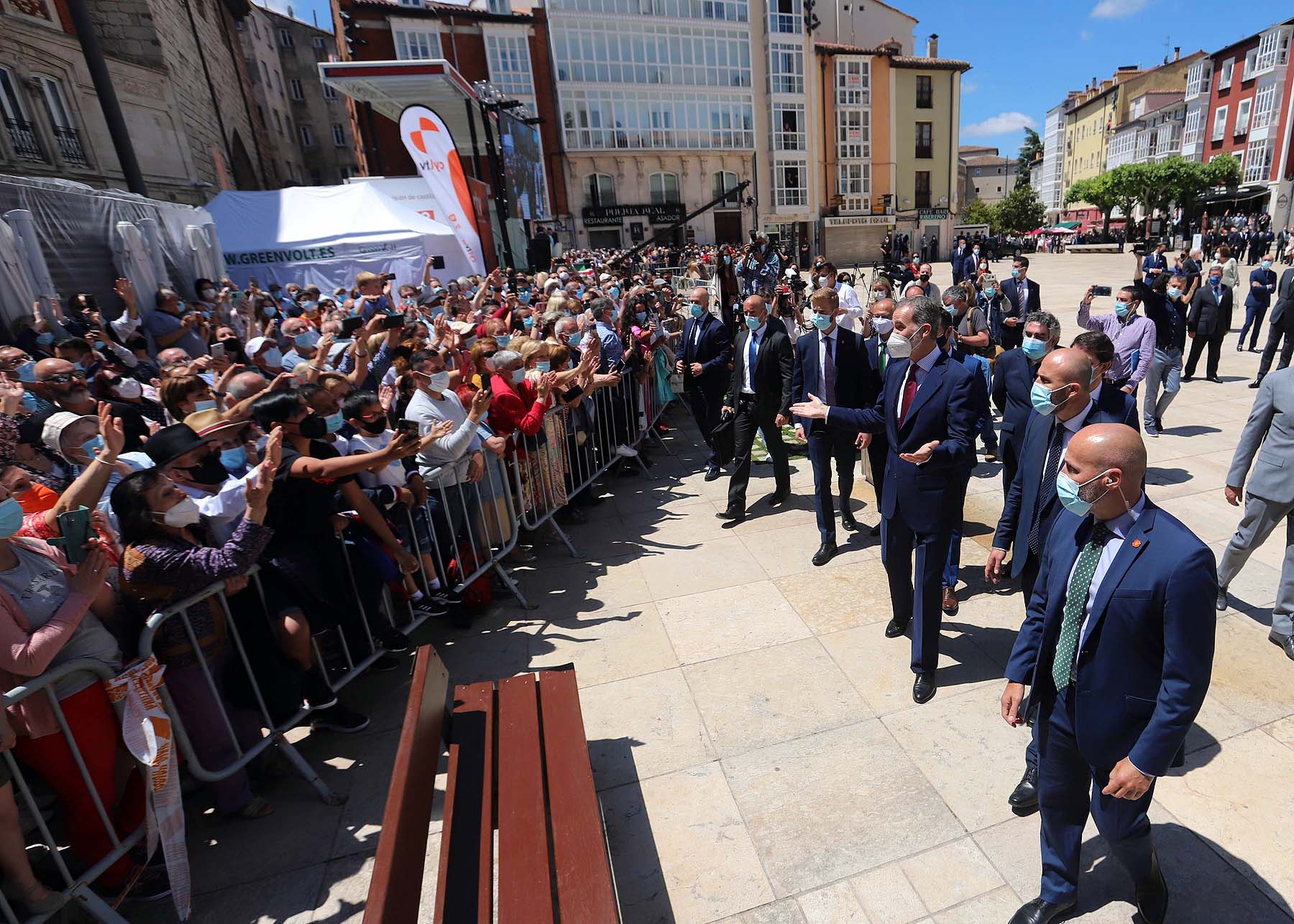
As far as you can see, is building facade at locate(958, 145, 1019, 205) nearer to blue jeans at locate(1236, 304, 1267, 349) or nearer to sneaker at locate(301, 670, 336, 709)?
blue jeans at locate(1236, 304, 1267, 349)

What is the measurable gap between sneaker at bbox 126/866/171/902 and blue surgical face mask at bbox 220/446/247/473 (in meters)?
1.80

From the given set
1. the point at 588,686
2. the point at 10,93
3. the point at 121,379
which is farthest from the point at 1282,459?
the point at 10,93

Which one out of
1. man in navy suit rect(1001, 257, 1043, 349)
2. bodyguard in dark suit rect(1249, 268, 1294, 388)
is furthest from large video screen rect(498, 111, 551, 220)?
bodyguard in dark suit rect(1249, 268, 1294, 388)

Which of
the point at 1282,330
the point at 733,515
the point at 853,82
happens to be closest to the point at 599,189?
the point at 853,82

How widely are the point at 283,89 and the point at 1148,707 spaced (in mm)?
55828

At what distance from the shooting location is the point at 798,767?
3273 millimetres

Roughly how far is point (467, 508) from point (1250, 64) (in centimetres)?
6522

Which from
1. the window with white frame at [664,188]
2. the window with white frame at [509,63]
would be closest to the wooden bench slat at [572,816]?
the window with white frame at [509,63]

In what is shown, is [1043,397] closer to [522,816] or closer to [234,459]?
[522,816]

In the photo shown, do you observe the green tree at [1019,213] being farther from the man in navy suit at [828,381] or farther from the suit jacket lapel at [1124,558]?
the suit jacket lapel at [1124,558]

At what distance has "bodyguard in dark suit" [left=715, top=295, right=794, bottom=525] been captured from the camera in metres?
6.07

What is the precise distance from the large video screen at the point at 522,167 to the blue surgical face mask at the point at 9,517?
18376mm

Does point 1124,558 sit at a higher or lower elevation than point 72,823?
higher

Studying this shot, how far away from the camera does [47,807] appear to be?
2604 millimetres
